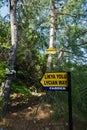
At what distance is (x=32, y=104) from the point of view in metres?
14.5

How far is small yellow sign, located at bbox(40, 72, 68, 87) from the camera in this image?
23.3 feet

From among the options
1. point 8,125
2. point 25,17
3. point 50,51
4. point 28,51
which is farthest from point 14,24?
point 50,51

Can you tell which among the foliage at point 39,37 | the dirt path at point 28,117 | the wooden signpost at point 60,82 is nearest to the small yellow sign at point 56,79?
the wooden signpost at point 60,82

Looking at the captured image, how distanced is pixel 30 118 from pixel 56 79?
607cm

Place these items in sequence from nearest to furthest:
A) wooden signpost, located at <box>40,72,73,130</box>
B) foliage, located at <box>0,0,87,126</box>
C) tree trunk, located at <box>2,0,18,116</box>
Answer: wooden signpost, located at <box>40,72,73,130</box>
tree trunk, located at <box>2,0,18,116</box>
foliage, located at <box>0,0,87,126</box>

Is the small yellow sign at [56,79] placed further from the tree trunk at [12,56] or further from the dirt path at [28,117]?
the tree trunk at [12,56]

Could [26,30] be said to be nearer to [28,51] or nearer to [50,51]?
[28,51]

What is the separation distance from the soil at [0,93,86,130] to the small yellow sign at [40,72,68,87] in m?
4.06

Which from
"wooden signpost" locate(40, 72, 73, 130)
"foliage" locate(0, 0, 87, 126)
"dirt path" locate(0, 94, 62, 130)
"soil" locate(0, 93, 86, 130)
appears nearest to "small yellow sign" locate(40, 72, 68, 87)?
"wooden signpost" locate(40, 72, 73, 130)

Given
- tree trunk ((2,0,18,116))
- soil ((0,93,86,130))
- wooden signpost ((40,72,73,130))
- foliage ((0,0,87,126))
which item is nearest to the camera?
wooden signpost ((40,72,73,130))

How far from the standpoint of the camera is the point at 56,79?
718 centimetres

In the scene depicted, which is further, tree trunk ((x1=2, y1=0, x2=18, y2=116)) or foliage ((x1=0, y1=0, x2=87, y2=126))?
foliage ((x1=0, y1=0, x2=87, y2=126))

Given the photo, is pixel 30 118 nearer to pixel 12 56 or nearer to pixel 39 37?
pixel 12 56

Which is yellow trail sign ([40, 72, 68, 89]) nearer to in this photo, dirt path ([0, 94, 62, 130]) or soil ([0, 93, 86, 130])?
soil ([0, 93, 86, 130])
